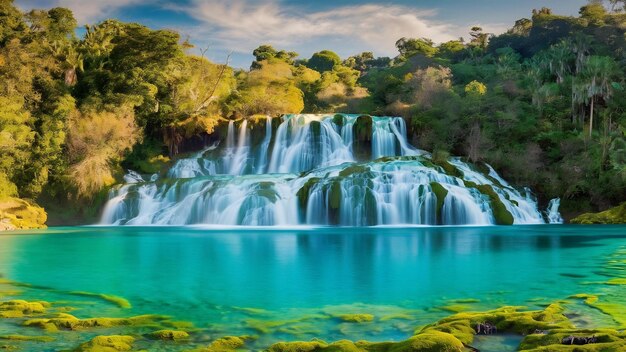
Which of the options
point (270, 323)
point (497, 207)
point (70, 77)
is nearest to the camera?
point (270, 323)

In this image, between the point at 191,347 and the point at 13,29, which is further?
the point at 13,29

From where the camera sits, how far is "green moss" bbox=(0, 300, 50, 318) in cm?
719

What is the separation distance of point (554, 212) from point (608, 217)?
3.26 m

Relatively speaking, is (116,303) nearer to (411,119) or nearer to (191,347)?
(191,347)

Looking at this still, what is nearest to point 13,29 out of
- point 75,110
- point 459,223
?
point 75,110

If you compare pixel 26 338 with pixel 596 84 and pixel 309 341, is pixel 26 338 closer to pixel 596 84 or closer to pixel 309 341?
pixel 309 341

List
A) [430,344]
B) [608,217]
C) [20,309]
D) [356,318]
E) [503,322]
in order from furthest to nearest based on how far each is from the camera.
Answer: [608,217], [20,309], [356,318], [503,322], [430,344]

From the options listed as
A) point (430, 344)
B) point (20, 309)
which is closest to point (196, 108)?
point (20, 309)

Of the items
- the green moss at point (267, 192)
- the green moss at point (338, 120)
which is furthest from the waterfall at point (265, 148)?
the green moss at point (267, 192)

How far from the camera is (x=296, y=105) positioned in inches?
1876

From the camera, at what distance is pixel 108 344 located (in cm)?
567

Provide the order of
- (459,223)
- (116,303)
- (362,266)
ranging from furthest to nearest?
(459,223), (362,266), (116,303)

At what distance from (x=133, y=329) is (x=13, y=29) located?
104ft

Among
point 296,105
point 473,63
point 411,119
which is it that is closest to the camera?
point 411,119
